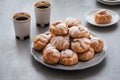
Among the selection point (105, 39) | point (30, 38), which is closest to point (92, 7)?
point (105, 39)

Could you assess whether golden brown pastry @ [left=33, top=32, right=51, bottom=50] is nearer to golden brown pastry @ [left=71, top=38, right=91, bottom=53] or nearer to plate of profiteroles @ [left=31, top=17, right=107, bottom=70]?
plate of profiteroles @ [left=31, top=17, right=107, bottom=70]

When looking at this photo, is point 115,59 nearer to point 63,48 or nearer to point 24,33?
point 63,48

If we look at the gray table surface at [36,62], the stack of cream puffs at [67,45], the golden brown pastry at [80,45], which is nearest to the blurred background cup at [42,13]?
the gray table surface at [36,62]

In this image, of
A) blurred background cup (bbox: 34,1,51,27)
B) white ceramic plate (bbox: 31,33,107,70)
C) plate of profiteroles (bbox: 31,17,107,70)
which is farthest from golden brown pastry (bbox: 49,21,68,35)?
blurred background cup (bbox: 34,1,51,27)

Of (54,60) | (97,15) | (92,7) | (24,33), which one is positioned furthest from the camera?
(92,7)

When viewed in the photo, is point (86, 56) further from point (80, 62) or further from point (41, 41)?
point (41, 41)

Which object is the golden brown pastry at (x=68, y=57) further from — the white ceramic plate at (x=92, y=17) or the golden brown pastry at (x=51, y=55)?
the white ceramic plate at (x=92, y=17)

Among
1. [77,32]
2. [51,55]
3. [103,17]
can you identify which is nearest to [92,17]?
[103,17]
